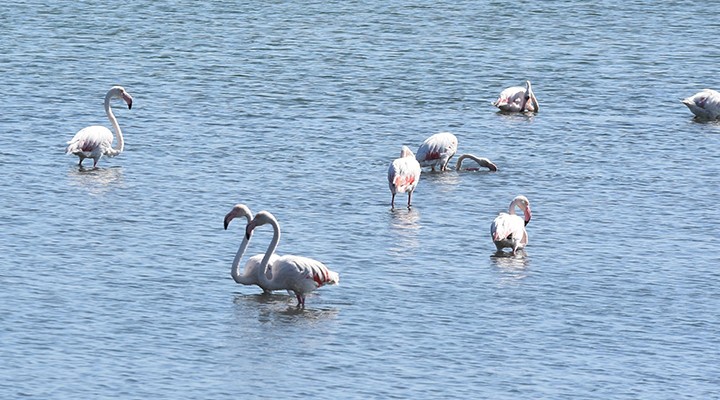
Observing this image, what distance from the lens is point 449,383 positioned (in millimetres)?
17781

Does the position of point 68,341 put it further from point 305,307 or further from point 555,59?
point 555,59

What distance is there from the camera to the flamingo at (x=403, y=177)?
25902 mm

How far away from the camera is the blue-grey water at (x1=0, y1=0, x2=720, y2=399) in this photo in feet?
60.5

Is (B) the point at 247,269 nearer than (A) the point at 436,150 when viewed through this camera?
Yes

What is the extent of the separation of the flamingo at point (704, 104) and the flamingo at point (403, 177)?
974 centimetres

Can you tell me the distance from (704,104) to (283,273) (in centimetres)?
1590

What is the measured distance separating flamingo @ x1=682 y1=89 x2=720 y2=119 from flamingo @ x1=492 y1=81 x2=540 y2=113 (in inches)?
122

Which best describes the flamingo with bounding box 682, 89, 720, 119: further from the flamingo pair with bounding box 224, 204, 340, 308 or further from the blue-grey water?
the flamingo pair with bounding box 224, 204, 340, 308

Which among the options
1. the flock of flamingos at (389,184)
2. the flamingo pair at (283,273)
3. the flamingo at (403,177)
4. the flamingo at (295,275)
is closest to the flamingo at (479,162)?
the flock of flamingos at (389,184)

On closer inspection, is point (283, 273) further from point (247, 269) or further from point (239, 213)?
point (239, 213)

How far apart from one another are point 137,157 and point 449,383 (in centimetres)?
1319

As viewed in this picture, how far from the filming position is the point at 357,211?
1013 inches

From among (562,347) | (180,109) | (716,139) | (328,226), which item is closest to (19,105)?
(180,109)

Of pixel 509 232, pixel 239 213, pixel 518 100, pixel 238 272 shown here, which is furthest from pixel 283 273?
pixel 518 100
